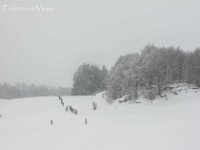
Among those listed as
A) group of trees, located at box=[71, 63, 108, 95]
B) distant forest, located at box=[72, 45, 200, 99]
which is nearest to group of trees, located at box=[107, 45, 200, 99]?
distant forest, located at box=[72, 45, 200, 99]

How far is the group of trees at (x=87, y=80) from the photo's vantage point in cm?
7631

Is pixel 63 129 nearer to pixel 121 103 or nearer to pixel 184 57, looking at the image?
pixel 121 103

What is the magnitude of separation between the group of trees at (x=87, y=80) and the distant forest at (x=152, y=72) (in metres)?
20.2

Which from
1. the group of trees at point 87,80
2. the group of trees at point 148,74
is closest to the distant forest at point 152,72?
the group of trees at point 148,74

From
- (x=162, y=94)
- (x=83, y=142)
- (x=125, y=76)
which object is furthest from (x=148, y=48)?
(x=83, y=142)

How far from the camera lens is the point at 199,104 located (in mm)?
31422

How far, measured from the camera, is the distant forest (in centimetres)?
4559

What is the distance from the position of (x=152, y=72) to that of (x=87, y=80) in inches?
1340

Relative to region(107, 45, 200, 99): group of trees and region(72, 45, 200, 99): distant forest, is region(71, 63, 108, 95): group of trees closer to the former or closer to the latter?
region(72, 45, 200, 99): distant forest

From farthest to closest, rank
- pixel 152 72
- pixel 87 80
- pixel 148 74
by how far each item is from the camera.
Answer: pixel 87 80, pixel 148 74, pixel 152 72

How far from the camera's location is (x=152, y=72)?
149 ft

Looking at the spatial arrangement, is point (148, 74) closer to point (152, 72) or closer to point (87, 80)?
point (152, 72)

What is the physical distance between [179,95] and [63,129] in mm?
24401

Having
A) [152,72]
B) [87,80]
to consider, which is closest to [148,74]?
[152,72]
